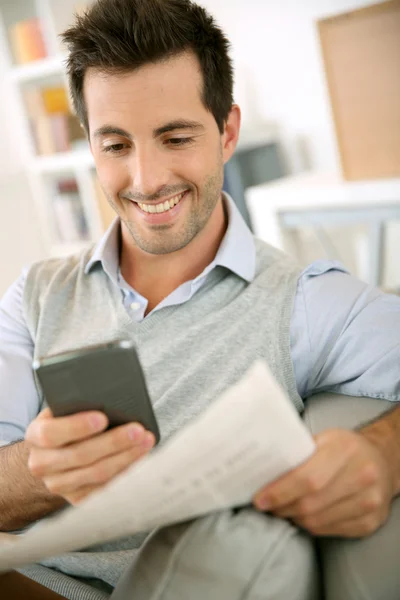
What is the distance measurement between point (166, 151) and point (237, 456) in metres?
0.63

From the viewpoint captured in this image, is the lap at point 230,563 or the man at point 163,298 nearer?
the lap at point 230,563

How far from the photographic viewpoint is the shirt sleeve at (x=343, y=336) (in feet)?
2.68

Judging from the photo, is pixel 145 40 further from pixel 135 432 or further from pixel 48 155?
pixel 48 155

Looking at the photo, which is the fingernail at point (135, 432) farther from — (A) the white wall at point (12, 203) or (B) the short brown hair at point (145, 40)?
(A) the white wall at point (12, 203)

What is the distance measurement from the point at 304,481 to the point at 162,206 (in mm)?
603

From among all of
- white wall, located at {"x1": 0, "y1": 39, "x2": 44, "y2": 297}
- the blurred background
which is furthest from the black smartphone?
white wall, located at {"x1": 0, "y1": 39, "x2": 44, "y2": 297}

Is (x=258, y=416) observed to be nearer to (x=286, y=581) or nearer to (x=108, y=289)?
(x=286, y=581)

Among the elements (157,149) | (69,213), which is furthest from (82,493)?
(69,213)

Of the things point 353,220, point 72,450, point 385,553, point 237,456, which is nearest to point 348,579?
point 385,553

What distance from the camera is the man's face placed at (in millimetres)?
967

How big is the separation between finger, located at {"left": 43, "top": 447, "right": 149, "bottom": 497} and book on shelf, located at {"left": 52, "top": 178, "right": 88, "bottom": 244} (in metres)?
2.45

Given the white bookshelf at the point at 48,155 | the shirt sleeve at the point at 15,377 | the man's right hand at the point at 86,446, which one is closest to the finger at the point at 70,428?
the man's right hand at the point at 86,446

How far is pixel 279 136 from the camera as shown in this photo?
8.27 feet

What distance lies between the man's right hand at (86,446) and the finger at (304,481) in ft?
0.43
